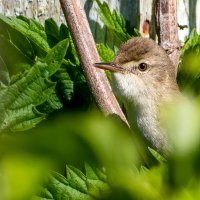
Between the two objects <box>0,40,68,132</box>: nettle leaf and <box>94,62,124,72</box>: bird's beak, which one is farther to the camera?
<box>94,62,124,72</box>: bird's beak

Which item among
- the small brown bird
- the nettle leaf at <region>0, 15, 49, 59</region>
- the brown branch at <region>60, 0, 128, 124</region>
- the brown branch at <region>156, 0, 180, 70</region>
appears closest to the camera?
the brown branch at <region>60, 0, 128, 124</region>

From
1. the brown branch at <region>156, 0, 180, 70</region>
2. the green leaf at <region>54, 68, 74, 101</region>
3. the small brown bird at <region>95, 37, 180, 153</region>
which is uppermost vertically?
the brown branch at <region>156, 0, 180, 70</region>

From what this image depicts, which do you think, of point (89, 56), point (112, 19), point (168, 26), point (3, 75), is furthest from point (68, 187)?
point (168, 26)

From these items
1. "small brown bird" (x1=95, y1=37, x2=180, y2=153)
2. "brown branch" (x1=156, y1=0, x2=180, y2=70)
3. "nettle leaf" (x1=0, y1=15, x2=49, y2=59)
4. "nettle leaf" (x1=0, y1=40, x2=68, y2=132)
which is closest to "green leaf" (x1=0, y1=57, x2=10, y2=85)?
"nettle leaf" (x1=0, y1=40, x2=68, y2=132)

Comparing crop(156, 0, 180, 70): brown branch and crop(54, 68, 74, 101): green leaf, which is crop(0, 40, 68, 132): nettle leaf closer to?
crop(54, 68, 74, 101): green leaf

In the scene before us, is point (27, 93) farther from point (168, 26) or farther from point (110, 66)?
point (168, 26)

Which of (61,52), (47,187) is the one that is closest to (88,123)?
(47,187)
